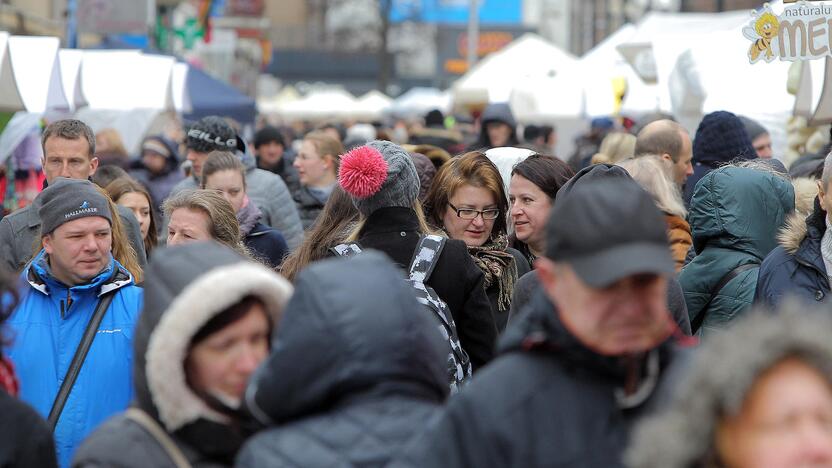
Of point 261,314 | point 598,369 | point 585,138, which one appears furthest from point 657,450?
point 585,138

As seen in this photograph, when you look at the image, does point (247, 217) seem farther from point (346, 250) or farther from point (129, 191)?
point (346, 250)

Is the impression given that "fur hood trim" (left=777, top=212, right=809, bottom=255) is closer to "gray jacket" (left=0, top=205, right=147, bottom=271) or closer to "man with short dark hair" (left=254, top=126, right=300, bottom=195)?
"gray jacket" (left=0, top=205, right=147, bottom=271)

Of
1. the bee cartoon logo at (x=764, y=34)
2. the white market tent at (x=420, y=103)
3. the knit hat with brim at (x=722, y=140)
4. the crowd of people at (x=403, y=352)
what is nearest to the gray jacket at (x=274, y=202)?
the knit hat with brim at (x=722, y=140)

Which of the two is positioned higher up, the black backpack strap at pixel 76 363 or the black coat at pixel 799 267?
the black coat at pixel 799 267

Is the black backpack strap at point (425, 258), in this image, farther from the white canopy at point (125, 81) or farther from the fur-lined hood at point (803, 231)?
the white canopy at point (125, 81)

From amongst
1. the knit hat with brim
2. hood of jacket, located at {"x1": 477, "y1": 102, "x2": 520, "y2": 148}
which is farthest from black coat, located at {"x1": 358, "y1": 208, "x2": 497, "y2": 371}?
hood of jacket, located at {"x1": 477, "y1": 102, "x2": 520, "y2": 148}

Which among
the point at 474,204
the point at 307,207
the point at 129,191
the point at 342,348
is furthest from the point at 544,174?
the point at 307,207

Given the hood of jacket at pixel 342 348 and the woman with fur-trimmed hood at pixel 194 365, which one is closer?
the hood of jacket at pixel 342 348

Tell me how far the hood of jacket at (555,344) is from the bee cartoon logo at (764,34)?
17.4 feet

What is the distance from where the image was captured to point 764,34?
289 inches

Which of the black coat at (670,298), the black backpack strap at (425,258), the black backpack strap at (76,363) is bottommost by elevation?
the black backpack strap at (76,363)

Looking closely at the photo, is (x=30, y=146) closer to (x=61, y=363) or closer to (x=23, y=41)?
(x=23, y=41)

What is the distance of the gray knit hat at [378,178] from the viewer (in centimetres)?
486

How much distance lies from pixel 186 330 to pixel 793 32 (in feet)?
17.8
